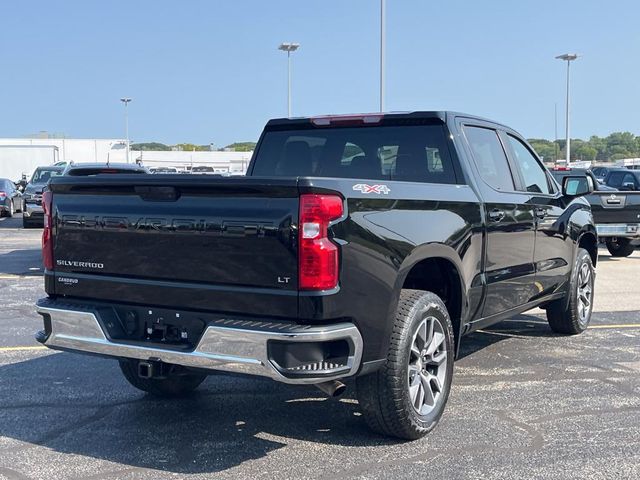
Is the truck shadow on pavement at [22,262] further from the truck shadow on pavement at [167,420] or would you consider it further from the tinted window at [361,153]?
the tinted window at [361,153]

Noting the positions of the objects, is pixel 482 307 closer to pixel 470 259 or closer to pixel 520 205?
pixel 470 259

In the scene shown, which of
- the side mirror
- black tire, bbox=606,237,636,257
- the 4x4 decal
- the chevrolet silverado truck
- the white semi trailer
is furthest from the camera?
the white semi trailer

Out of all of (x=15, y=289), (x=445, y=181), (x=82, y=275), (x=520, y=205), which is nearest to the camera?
(x=82, y=275)

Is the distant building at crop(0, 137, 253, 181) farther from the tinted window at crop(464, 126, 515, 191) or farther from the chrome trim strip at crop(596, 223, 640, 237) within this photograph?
the tinted window at crop(464, 126, 515, 191)

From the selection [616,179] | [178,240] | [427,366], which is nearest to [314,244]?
[178,240]

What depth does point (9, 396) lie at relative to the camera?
525cm

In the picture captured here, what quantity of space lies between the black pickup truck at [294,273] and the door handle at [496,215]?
0.02 m

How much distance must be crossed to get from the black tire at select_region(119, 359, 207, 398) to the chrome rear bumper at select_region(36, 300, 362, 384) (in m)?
1.06

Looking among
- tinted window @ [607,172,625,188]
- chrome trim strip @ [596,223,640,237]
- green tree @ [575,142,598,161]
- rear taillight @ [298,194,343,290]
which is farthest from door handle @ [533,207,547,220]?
green tree @ [575,142,598,161]

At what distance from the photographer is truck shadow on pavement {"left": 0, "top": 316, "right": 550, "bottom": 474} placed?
13.8ft

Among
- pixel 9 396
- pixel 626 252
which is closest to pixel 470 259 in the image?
pixel 9 396

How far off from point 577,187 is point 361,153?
235 cm

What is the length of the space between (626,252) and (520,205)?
10.2m

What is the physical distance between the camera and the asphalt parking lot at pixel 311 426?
399 cm
